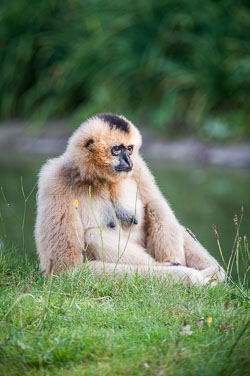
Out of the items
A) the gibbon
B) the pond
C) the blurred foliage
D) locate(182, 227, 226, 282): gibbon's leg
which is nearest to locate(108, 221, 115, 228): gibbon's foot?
the gibbon

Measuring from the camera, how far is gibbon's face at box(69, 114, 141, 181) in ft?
17.0

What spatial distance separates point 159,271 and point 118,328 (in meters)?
1.12

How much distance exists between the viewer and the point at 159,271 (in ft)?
16.0

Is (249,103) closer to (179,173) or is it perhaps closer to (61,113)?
(179,173)

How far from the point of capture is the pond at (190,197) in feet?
31.7

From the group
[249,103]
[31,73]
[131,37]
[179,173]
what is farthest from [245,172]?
[31,73]

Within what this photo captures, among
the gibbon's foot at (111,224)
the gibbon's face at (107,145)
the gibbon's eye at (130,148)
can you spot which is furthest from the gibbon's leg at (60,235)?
the gibbon's eye at (130,148)

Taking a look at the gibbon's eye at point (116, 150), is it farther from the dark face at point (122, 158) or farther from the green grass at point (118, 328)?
the green grass at point (118, 328)

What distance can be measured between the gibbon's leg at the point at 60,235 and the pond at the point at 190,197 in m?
3.64

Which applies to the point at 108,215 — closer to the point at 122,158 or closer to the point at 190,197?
the point at 122,158

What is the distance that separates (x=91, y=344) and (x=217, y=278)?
2099 millimetres

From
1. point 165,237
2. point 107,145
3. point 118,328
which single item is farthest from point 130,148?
point 118,328

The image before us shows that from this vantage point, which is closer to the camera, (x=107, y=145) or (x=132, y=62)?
(x=107, y=145)

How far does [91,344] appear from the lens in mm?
3490
